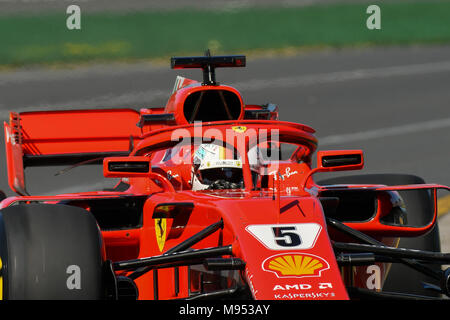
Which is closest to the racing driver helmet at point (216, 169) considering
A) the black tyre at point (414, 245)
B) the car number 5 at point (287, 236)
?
the car number 5 at point (287, 236)

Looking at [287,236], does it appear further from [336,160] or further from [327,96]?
[327,96]

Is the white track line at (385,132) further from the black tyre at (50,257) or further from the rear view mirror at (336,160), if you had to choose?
the black tyre at (50,257)

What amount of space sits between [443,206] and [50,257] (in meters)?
7.58

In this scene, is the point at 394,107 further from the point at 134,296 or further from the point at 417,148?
the point at 134,296

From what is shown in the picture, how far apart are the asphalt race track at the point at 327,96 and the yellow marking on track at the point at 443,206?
1086 millimetres

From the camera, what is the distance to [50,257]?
519cm

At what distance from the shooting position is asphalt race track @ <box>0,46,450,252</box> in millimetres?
14609

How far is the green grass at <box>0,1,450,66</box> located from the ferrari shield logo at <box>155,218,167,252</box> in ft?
41.3

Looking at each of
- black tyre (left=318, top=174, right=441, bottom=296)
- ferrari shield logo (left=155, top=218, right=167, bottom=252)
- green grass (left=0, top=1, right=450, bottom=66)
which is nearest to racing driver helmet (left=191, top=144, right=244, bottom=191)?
ferrari shield logo (left=155, top=218, right=167, bottom=252)

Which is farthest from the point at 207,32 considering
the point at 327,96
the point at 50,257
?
the point at 50,257

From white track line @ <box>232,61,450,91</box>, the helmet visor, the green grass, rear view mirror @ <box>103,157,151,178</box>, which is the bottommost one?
the helmet visor

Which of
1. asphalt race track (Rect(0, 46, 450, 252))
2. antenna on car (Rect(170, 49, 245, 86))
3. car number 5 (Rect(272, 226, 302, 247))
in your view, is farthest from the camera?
asphalt race track (Rect(0, 46, 450, 252))

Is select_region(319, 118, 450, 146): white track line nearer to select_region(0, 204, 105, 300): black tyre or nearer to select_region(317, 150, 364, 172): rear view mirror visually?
select_region(317, 150, 364, 172): rear view mirror

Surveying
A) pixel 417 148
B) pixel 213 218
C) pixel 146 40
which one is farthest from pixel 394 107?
pixel 213 218
